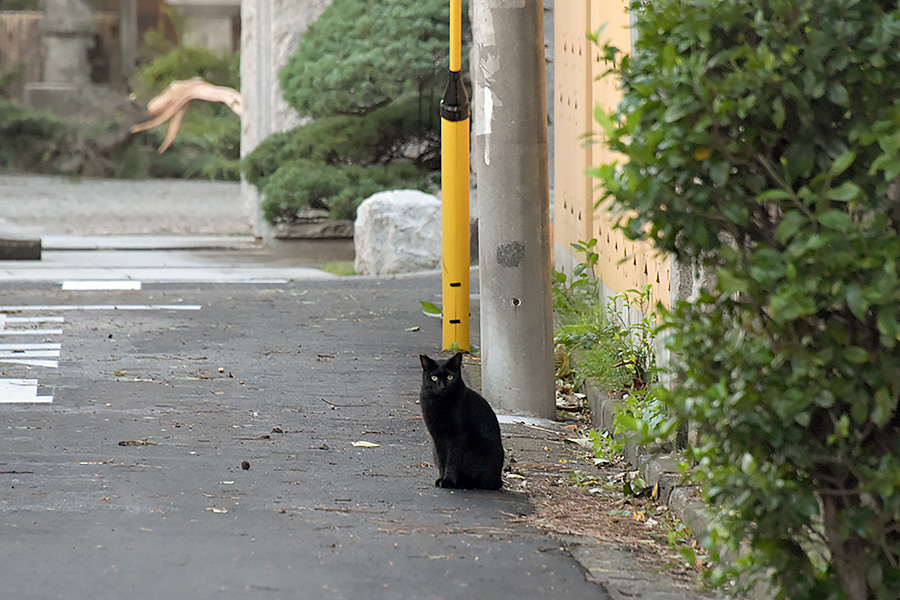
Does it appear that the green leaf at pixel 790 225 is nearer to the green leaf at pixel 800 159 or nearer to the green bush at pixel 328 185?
the green leaf at pixel 800 159

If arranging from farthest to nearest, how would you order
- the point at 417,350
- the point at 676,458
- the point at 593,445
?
the point at 417,350, the point at 593,445, the point at 676,458

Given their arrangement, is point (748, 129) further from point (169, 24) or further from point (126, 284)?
point (169, 24)

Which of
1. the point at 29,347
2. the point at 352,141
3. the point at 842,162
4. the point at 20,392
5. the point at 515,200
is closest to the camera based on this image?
the point at 842,162

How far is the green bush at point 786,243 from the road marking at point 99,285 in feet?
29.5

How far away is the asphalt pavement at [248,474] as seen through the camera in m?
3.80

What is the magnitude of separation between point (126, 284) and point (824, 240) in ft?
32.3

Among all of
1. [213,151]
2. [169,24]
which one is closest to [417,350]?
[213,151]

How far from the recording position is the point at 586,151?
8.41 meters

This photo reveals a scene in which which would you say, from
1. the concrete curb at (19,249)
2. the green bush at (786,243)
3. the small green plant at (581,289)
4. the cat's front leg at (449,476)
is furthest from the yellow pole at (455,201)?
the concrete curb at (19,249)

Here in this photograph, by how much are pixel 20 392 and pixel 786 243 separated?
4967mm

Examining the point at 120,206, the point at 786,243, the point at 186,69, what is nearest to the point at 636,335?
the point at 786,243

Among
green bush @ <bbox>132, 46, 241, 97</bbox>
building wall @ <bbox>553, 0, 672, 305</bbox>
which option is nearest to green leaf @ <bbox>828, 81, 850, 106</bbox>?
building wall @ <bbox>553, 0, 672, 305</bbox>

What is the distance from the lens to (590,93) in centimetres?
851

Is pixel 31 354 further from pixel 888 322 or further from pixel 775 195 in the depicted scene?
pixel 888 322
